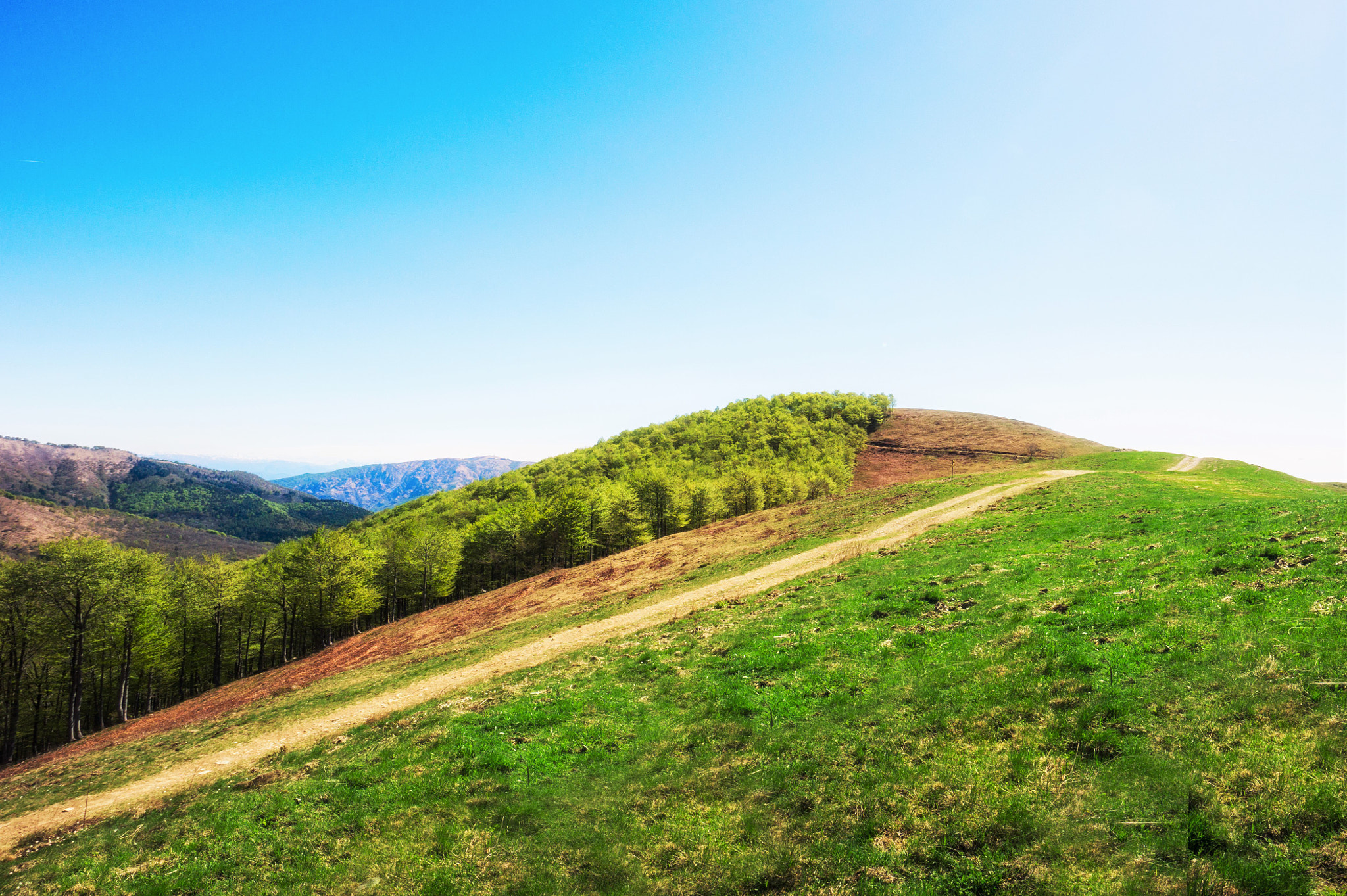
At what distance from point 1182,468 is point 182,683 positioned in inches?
5289

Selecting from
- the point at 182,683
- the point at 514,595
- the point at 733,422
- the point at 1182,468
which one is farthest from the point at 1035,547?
the point at 733,422

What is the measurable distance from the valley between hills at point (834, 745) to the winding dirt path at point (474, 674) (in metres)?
0.28

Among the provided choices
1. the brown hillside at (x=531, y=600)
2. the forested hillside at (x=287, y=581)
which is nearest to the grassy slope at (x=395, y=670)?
the brown hillside at (x=531, y=600)

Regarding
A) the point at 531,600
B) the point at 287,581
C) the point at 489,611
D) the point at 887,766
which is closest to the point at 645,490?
the point at 531,600

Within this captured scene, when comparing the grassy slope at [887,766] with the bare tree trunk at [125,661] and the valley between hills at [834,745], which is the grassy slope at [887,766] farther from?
the bare tree trunk at [125,661]

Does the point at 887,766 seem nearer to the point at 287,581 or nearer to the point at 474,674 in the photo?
the point at 474,674

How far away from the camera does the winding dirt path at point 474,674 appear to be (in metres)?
18.2

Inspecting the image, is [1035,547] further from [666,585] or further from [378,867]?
[378,867]

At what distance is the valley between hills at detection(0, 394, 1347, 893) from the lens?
26.8ft

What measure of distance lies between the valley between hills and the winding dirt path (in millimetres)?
275

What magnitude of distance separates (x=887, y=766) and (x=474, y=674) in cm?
2206

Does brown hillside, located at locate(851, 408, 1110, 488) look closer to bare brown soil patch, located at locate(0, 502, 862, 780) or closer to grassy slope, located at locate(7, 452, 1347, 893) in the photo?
bare brown soil patch, located at locate(0, 502, 862, 780)

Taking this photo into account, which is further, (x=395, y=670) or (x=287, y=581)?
(x=287, y=581)

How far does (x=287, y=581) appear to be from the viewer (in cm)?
6134
